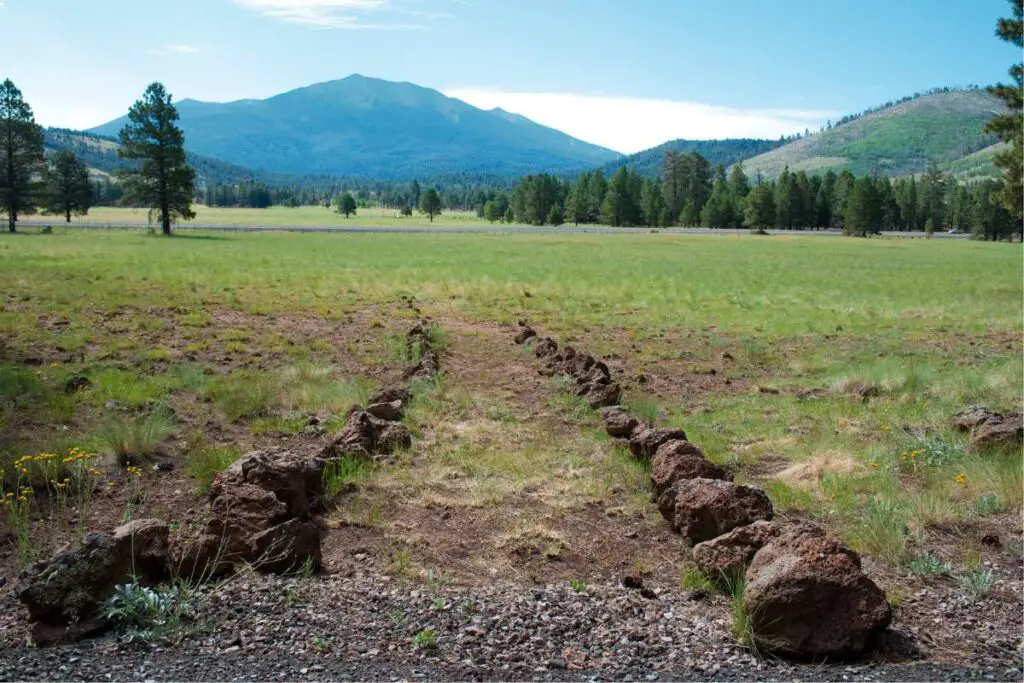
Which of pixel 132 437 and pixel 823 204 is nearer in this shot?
pixel 132 437

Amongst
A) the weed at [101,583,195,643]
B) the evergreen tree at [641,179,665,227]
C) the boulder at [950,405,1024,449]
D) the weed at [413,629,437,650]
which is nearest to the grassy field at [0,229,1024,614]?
the boulder at [950,405,1024,449]

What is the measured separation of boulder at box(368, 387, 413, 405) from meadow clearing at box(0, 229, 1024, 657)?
0.49 metres

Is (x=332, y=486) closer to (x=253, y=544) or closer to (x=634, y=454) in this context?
(x=253, y=544)

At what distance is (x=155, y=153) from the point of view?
70125 mm

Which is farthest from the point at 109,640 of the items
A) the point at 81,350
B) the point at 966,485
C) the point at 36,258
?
the point at 36,258

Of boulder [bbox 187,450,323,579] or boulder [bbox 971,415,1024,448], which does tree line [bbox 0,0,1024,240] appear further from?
boulder [bbox 187,450,323,579]

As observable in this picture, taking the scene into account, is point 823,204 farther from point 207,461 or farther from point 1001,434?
point 207,461

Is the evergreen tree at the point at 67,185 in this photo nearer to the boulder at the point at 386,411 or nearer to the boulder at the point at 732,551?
the boulder at the point at 386,411

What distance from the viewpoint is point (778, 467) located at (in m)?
9.85

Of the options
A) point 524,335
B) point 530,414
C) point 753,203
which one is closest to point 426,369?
point 530,414

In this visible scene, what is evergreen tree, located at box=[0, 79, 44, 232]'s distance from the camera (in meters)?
68.4

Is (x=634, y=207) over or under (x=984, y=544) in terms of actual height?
over

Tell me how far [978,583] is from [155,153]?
74.6 meters

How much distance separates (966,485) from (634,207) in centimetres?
12810
